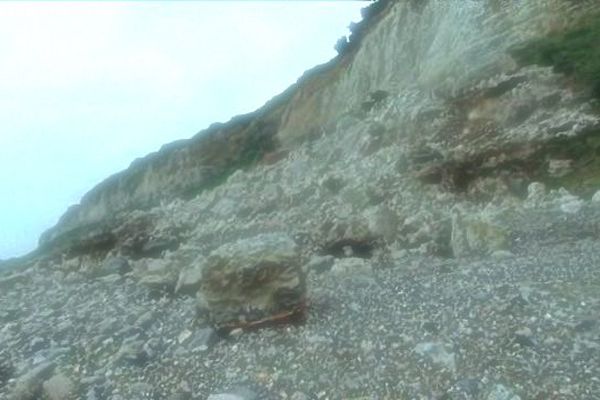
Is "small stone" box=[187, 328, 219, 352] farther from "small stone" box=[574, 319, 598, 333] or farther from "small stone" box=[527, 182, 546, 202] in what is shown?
"small stone" box=[527, 182, 546, 202]

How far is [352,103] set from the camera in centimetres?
5094

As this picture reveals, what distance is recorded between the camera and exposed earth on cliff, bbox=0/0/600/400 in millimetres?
12648

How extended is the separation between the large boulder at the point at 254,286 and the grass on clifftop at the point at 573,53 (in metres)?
18.0

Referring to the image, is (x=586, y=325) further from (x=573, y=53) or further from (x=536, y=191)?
(x=573, y=53)

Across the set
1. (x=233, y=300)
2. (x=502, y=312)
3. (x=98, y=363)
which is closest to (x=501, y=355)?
(x=502, y=312)

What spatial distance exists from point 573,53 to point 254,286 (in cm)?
2175

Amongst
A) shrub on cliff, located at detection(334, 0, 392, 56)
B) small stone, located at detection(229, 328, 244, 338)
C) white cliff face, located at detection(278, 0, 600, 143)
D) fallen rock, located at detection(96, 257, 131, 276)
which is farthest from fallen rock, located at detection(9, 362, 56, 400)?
shrub on cliff, located at detection(334, 0, 392, 56)

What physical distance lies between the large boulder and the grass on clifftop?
18.0 meters

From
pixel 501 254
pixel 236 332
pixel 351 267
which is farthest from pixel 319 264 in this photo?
pixel 236 332

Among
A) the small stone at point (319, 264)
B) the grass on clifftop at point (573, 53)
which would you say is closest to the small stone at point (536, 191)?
the grass on clifftop at point (573, 53)

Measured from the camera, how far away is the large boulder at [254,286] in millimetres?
15164

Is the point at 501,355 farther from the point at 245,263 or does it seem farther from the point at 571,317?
the point at 245,263

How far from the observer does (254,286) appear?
15.2m

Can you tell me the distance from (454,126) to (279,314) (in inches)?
775
